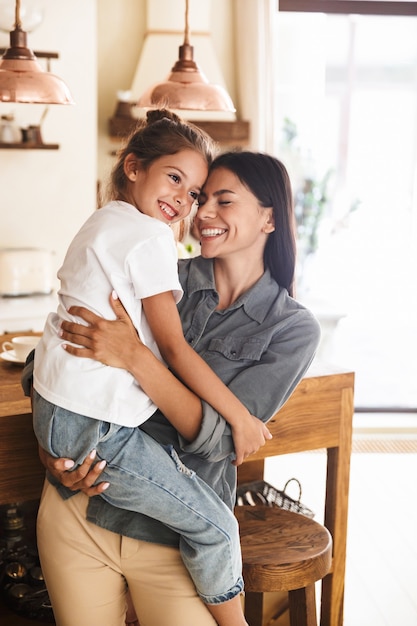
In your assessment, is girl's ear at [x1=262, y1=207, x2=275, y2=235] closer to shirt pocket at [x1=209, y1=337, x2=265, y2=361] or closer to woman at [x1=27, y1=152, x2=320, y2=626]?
woman at [x1=27, y1=152, x2=320, y2=626]

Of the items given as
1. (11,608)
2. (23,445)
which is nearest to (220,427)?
(23,445)

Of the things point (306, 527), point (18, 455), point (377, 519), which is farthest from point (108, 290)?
point (377, 519)

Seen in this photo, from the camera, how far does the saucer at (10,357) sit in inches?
111

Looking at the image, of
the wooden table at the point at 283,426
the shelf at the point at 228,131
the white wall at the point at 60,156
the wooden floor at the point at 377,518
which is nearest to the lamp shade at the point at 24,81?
the wooden table at the point at 283,426

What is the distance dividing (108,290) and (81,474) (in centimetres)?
38

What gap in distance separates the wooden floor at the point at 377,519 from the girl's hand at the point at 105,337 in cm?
145

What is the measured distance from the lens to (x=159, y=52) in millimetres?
5070

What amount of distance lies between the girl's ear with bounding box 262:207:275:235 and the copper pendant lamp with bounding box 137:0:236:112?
3.35 feet

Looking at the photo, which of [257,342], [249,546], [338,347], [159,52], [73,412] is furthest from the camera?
[338,347]

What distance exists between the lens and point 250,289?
204 centimetres

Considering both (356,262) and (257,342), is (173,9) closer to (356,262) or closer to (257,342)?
(356,262)

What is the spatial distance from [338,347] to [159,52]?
2.37 metres

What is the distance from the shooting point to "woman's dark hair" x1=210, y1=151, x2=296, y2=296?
6.57 ft

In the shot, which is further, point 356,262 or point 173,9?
point 356,262
